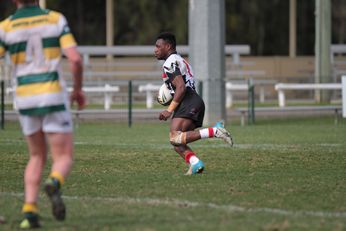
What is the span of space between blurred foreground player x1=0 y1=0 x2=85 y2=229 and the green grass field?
0.45 m

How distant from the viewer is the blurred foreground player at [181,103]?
11555 mm

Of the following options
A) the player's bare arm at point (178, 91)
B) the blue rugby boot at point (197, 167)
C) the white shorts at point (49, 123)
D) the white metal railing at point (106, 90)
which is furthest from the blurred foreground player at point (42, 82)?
the white metal railing at point (106, 90)

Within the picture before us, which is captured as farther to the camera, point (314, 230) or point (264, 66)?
point (264, 66)

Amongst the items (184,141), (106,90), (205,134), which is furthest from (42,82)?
(106,90)

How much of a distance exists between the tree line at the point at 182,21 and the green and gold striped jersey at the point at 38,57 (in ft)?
134

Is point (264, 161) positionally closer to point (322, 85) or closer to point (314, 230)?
point (314, 230)

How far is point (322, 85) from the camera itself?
27.7 meters

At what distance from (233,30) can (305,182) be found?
4328cm

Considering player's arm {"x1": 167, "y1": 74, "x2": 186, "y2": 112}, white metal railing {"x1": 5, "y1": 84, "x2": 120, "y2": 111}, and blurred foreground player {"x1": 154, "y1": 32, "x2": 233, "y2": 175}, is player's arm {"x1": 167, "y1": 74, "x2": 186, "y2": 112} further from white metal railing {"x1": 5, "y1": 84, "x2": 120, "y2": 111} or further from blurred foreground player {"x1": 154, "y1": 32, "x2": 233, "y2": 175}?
white metal railing {"x1": 5, "y1": 84, "x2": 120, "y2": 111}

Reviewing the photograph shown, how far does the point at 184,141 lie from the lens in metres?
11.7

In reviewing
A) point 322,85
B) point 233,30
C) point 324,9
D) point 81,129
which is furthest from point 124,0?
point 81,129

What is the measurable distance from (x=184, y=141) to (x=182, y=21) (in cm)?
3801

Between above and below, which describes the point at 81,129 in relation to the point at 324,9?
below

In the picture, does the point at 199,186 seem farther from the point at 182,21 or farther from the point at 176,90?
the point at 182,21
